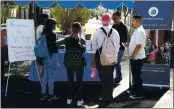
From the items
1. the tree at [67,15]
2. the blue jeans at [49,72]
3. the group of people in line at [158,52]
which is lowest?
the blue jeans at [49,72]

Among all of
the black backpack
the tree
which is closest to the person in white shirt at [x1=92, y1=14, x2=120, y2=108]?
the black backpack

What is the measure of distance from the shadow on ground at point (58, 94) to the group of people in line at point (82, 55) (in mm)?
204

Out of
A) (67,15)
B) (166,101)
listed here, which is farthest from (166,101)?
(67,15)

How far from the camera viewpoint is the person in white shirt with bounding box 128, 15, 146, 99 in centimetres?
704

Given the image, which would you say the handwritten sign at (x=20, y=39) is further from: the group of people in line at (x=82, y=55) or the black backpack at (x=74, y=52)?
the black backpack at (x=74, y=52)

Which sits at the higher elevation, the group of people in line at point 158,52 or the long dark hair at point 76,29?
the long dark hair at point 76,29

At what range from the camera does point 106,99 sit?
6746 millimetres

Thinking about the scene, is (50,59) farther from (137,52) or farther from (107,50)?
(137,52)

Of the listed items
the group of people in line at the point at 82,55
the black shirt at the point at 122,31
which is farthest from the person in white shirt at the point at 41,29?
the black shirt at the point at 122,31

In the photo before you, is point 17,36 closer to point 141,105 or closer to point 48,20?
point 48,20

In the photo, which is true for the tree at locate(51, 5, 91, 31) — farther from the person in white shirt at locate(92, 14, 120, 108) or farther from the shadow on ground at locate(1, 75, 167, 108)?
the person in white shirt at locate(92, 14, 120, 108)

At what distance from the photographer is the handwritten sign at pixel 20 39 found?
7.19 m

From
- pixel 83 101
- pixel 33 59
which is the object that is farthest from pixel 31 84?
pixel 83 101

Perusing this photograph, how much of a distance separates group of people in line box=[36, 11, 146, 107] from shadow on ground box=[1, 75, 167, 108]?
20 cm
